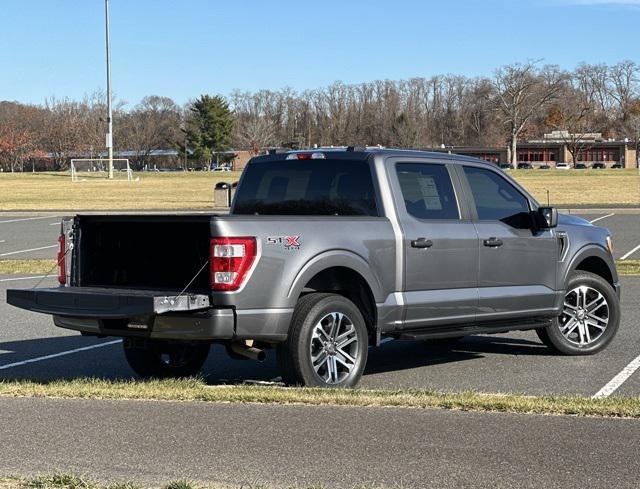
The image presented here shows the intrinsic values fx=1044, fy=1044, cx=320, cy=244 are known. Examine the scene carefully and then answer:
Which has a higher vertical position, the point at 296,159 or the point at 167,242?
the point at 296,159

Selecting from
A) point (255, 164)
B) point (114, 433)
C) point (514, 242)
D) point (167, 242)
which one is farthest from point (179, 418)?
point (514, 242)

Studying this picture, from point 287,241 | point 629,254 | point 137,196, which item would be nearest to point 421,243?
point 287,241

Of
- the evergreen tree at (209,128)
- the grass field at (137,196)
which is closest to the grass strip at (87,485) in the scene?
the grass field at (137,196)

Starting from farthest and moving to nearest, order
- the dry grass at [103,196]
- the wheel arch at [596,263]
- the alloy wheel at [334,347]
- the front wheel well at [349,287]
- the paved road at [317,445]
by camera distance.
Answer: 1. the dry grass at [103,196]
2. the wheel arch at [596,263]
3. the front wheel well at [349,287]
4. the alloy wheel at [334,347]
5. the paved road at [317,445]

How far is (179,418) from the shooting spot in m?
6.77

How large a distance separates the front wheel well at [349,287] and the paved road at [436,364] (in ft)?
2.09

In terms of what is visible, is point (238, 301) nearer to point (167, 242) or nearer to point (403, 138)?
point (167, 242)

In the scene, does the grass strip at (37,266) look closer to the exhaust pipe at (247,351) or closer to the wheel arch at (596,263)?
the wheel arch at (596,263)

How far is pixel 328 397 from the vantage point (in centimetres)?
732

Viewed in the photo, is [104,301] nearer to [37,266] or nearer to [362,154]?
[362,154]

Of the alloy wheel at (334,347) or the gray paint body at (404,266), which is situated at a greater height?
the gray paint body at (404,266)

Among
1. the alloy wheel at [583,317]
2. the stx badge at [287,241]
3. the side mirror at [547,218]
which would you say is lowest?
the alloy wheel at [583,317]

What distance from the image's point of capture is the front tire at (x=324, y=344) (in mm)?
7867

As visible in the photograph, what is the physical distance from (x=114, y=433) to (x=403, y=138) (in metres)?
135
